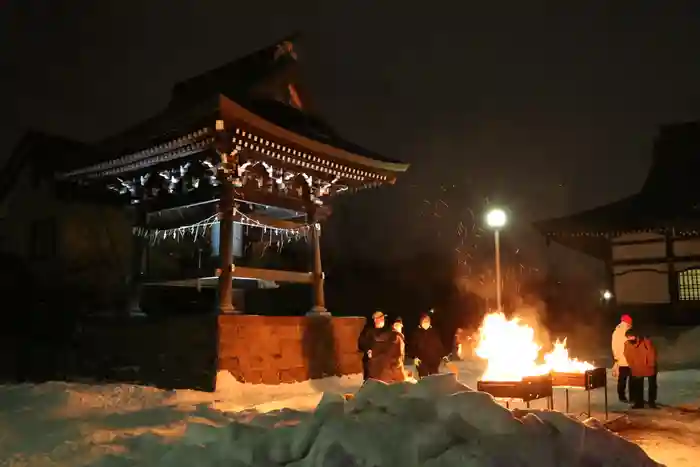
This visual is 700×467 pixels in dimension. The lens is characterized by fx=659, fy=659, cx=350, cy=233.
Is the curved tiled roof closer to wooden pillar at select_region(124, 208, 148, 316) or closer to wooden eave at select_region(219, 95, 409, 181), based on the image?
wooden eave at select_region(219, 95, 409, 181)

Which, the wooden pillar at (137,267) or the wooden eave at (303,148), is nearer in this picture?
the wooden eave at (303,148)

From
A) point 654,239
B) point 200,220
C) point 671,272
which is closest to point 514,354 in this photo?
point 200,220

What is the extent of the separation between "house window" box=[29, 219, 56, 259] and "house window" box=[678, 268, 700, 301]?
22057 mm

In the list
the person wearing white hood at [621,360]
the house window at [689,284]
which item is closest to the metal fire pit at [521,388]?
the person wearing white hood at [621,360]

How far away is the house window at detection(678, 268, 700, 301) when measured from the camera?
25.0 meters

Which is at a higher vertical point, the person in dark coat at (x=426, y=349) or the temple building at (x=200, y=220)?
the temple building at (x=200, y=220)

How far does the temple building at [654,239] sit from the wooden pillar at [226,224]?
666 inches

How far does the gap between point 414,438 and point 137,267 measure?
1134 cm

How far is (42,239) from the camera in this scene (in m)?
18.8

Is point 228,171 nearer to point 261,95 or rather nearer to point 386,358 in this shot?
point 261,95

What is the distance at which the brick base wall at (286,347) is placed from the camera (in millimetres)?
12859

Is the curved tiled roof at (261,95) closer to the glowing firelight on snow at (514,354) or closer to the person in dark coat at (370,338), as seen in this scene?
the person in dark coat at (370,338)

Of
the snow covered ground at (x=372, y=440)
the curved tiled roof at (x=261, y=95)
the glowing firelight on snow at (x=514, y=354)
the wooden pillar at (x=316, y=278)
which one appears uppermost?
the curved tiled roof at (x=261, y=95)

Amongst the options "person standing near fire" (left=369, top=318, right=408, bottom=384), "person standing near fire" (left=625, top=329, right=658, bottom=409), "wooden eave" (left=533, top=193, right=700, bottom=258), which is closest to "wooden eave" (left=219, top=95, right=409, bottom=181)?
"person standing near fire" (left=369, top=318, right=408, bottom=384)
